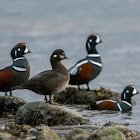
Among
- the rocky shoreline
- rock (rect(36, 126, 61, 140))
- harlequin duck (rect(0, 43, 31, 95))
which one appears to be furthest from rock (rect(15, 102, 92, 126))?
harlequin duck (rect(0, 43, 31, 95))

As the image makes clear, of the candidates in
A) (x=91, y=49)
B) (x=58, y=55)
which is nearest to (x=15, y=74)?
(x=58, y=55)

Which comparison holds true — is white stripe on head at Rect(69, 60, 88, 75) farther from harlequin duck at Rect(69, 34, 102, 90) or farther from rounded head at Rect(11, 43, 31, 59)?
rounded head at Rect(11, 43, 31, 59)

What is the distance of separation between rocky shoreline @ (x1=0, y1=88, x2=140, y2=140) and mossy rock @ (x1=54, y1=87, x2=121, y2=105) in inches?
187

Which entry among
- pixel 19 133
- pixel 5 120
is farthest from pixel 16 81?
pixel 19 133

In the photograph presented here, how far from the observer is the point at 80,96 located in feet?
57.3

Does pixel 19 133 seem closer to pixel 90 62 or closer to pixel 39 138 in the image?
pixel 39 138

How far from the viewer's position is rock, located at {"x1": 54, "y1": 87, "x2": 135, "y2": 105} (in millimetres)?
17375

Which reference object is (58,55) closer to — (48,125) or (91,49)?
(48,125)

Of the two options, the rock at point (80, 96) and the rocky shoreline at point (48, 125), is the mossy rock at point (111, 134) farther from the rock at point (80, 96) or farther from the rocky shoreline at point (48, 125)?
the rock at point (80, 96)

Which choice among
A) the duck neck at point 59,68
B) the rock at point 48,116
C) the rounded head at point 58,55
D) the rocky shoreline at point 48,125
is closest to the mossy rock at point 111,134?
the rocky shoreline at point 48,125

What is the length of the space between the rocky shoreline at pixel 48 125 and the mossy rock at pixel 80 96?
4742 mm

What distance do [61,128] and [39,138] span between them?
74.2 inches

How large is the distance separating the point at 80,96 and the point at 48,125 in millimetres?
6391

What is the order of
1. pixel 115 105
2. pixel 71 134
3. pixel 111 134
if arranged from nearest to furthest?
pixel 111 134
pixel 71 134
pixel 115 105
